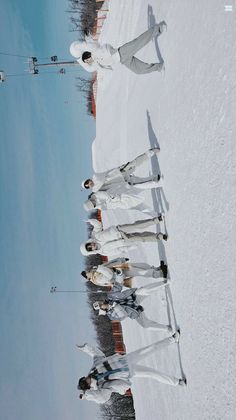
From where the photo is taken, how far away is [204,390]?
6.54 m

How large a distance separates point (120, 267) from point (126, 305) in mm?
1290

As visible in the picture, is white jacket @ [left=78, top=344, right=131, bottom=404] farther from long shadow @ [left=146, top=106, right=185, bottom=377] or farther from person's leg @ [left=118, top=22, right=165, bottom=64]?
person's leg @ [left=118, top=22, right=165, bottom=64]

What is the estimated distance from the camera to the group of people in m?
7.85

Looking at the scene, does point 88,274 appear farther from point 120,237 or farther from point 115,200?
point 115,200

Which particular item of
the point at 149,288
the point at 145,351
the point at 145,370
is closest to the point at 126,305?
the point at 149,288

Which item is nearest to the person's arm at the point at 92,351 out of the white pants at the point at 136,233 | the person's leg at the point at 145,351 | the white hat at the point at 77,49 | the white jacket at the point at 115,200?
the person's leg at the point at 145,351

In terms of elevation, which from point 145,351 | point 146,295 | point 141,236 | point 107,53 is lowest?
point 145,351

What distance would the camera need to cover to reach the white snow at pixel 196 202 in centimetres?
584

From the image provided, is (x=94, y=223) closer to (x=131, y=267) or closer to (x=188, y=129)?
(x=131, y=267)

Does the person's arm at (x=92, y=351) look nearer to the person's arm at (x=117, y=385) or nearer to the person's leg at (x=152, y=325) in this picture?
the person's arm at (x=117, y=385)

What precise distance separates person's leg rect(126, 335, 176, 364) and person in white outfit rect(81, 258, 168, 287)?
1485 mm

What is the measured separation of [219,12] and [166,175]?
3765mm

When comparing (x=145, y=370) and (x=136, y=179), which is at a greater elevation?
(x=136, y=179)

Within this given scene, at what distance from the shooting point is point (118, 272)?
952 cm
